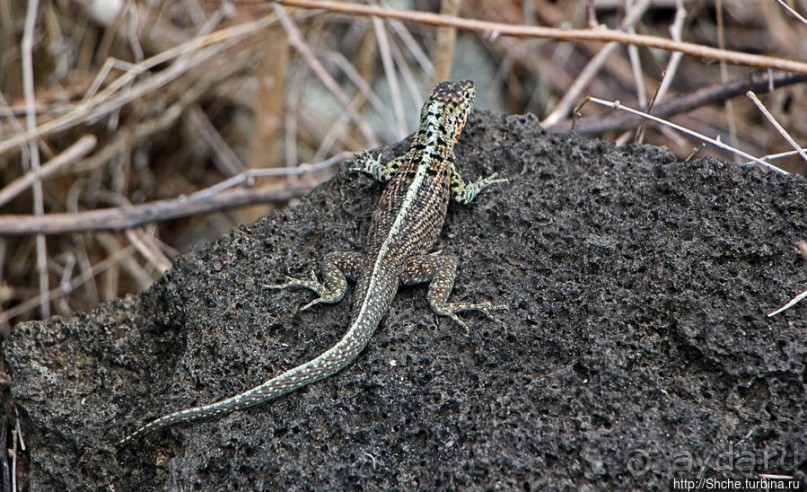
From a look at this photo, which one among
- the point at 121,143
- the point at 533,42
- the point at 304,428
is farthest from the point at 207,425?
the point at 533,42

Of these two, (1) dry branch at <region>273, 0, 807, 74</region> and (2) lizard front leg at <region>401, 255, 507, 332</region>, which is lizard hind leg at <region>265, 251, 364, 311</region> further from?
(1) dry branch at <region>273, 0, 807, 74</region>

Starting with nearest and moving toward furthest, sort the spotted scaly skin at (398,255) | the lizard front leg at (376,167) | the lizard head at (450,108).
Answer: the spotted scaly skin at (398,255), the lizard front leg at (376,167), the lizard head at (450,108)

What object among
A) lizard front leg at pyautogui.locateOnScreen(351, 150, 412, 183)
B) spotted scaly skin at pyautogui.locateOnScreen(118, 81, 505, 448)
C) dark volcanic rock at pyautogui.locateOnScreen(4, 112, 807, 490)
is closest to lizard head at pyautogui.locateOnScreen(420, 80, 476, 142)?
spotted scaly skin at pyautogui.locateOnScreen(118, 81, 505, 448)

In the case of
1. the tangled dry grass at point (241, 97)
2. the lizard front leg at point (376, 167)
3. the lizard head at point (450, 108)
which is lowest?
the lizard front leg at point (376, 167)

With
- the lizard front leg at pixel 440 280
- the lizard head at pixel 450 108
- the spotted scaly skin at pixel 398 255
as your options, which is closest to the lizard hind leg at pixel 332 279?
the spotted scaly skin at pixel 398 255

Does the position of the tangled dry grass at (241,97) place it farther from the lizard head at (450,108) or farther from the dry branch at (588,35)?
the lizard head at (450,108)

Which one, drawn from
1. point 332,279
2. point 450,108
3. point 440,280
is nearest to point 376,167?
point 450,108
